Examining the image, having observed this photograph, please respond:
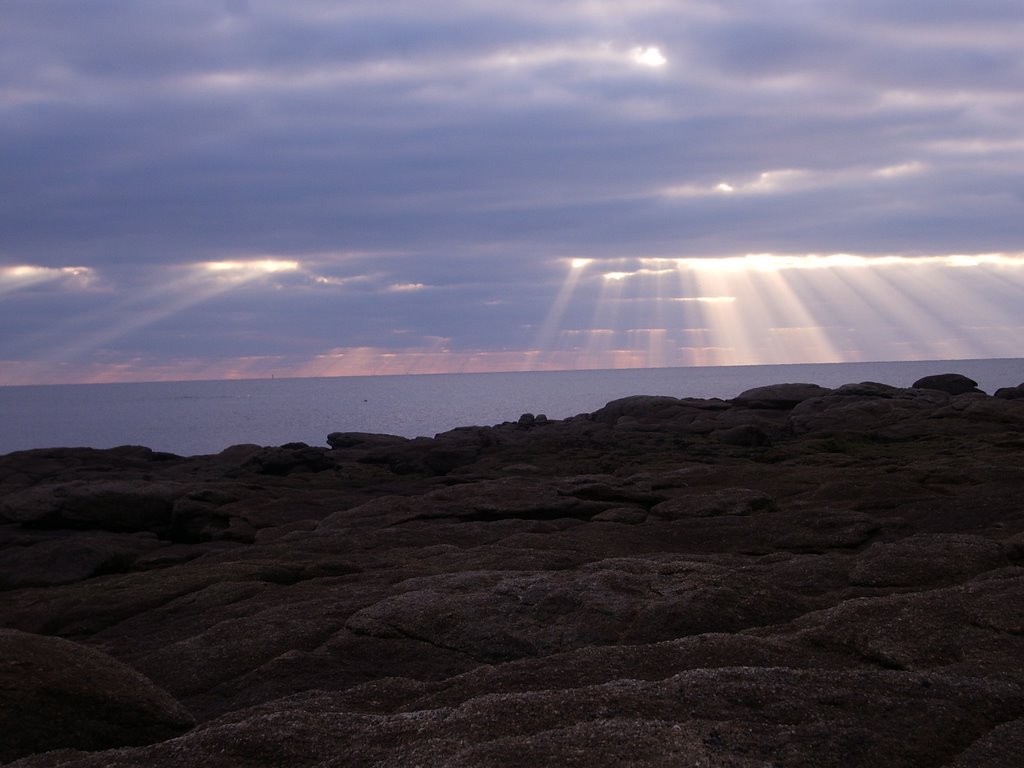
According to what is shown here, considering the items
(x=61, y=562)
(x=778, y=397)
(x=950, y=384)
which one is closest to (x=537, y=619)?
(x=61, y=562)

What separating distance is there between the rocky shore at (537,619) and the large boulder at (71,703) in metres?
0.03

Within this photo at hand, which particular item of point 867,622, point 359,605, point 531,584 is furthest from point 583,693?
point 359,605

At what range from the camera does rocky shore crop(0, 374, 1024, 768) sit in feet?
27.7

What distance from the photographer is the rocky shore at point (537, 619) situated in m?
8.44

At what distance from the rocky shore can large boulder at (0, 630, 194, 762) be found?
0.11 ft

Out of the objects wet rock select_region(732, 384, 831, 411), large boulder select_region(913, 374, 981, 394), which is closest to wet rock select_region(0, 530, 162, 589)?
wet rock select_region(732, 384, 831, 411)

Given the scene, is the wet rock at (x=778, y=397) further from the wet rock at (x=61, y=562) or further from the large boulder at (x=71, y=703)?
the large boulder at (x=71, y=703)

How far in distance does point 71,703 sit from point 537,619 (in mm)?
6656

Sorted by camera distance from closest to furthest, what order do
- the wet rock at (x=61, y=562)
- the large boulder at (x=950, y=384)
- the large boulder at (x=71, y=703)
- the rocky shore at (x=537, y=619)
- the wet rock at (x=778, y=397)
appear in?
the rocky shore at (x=537, y=619) < the large boulder at (x=71, y=703) < the wet rock at (x=61, y=562) < the wet rock at (x=778, y=397) < the large boulder at (x=950, y=384)

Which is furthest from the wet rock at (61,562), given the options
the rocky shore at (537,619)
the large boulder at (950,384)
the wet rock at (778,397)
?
the large boulder at (950,384)

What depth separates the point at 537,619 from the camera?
1486cm

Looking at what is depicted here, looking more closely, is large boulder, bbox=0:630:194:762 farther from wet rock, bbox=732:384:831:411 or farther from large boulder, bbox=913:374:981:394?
large boulder, bbox=913:374:981:394

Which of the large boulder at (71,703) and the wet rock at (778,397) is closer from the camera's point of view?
the large boulder at (71,703)

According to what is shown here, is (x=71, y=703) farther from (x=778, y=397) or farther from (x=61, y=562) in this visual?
(x=778, y=397)
